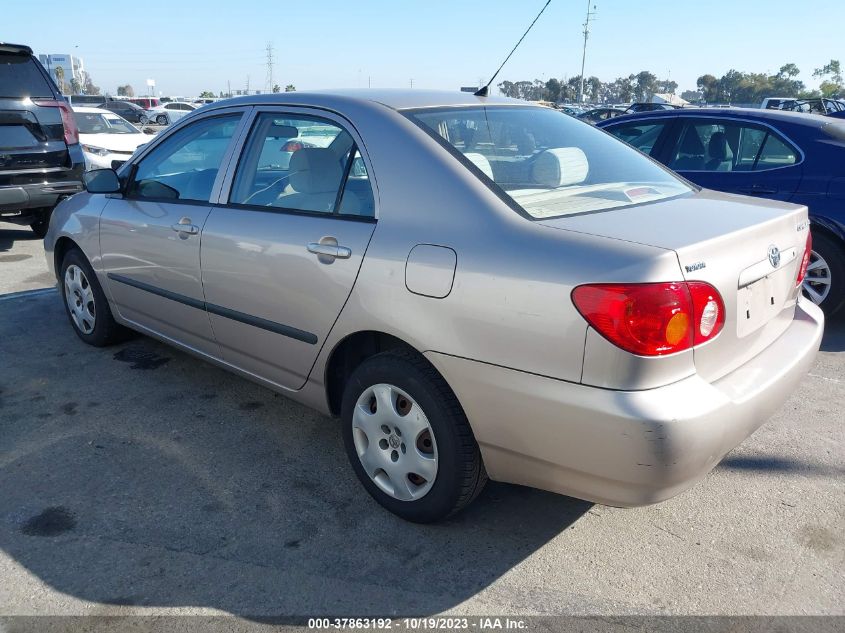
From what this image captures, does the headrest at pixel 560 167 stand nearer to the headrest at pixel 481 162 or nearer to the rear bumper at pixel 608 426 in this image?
the headrest at pixel 481 162

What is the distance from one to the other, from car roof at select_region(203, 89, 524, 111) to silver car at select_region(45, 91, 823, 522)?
0.02 m

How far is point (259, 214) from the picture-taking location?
10.4ft

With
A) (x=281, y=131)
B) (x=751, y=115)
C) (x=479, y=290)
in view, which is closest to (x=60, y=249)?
(x=281, y=131)

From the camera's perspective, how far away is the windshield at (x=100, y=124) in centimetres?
1159

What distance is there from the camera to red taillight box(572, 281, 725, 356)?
2.05 metres

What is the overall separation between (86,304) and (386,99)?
2776 millimetres

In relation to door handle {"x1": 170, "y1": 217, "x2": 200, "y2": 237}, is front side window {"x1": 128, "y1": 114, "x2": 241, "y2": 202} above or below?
above

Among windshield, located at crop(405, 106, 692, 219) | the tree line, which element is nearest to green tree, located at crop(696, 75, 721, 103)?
the tree line

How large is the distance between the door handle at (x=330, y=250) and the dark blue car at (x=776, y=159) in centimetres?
382

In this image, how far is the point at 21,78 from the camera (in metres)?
6.98

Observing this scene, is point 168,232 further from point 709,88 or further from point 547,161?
point 709,88

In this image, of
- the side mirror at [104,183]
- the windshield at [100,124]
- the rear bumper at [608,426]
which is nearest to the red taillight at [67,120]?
the side mirror at [104,183]

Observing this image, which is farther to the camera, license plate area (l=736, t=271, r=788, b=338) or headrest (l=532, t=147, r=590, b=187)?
headrest (l=532, t=147, r=590, b=187)

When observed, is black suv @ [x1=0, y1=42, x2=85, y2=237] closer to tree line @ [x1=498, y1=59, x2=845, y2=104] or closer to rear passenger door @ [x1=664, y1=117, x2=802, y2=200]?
rear passenger door @ [x1=664, y1=117, x2=802, y2=200]
